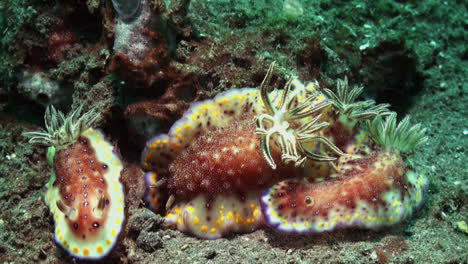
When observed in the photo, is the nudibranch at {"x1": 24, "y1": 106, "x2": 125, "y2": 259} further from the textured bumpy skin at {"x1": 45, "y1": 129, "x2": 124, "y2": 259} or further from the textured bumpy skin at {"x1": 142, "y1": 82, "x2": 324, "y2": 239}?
the textured bumpy skin at {"x1": 142, "y1": 82, "x2": 324, "y2": 239}

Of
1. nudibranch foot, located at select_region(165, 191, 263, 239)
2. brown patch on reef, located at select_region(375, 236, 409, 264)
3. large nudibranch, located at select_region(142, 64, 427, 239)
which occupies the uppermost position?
large nudibranch, located at select_region(142, 64, 427, 239)

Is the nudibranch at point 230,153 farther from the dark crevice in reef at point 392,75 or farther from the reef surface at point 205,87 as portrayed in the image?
the dark crevice in reef at point 392,75

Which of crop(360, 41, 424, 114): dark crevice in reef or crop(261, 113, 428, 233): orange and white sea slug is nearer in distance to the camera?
crop(261, 113, 428, 233): orange and white sea slug

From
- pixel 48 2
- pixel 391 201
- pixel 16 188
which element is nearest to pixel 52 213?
pixel 16 188

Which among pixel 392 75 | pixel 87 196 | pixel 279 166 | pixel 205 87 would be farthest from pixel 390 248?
pixel 392 75

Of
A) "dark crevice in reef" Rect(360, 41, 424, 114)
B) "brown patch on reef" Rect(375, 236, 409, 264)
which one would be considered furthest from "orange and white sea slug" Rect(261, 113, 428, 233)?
"dark crevice in reef" Rect(360, 41, 424, 114)

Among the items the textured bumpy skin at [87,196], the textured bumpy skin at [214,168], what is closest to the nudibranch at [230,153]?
the textured bumpy skin at [214,168]

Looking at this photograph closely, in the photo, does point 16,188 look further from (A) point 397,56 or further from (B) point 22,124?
(A) point 397,56

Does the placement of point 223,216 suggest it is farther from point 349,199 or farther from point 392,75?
point 392,75
